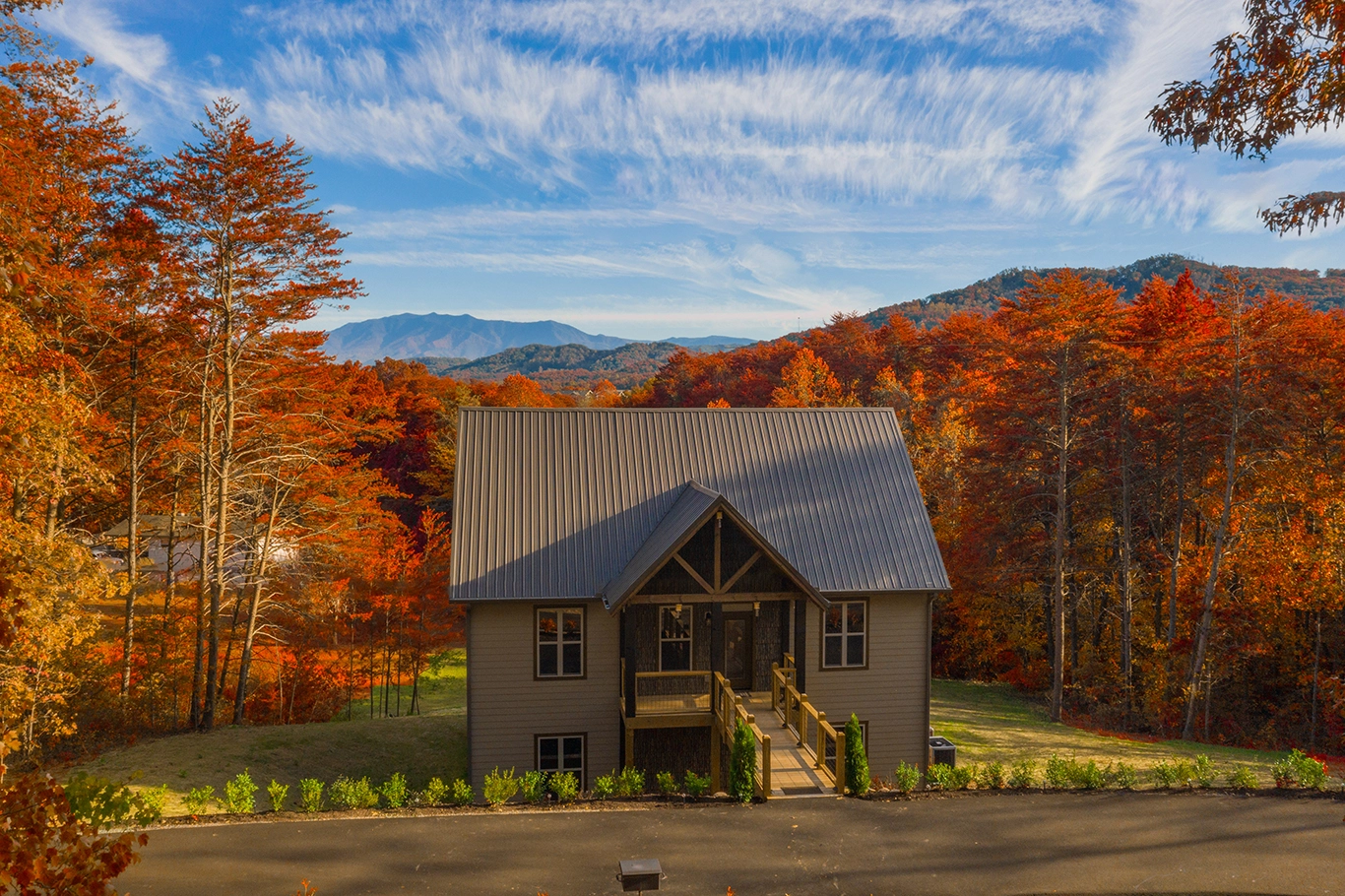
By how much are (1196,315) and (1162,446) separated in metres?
7.98

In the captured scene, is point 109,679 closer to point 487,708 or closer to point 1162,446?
point 487,708

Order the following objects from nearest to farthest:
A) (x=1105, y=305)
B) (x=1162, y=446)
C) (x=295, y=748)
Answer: (x=295, y=748), (x=1105, y=305), (x=1162, y=446)

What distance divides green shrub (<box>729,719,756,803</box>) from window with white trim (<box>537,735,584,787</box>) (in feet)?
16.6

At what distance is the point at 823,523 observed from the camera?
1806 cm

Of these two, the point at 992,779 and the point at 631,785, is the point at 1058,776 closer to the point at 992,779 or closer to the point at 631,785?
the point at 992,779

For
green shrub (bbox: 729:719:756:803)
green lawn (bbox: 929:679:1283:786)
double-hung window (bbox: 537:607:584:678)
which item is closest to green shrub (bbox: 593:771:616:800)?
green shrub (bbox: 729:719:756:803)

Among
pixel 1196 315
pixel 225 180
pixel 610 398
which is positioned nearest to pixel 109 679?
pixel 225 180

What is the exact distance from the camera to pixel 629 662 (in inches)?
615

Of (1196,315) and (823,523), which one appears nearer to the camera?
(823,523)

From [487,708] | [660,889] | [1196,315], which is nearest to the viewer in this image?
[660,889]

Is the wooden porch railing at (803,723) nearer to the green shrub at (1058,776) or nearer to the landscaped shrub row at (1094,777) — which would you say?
the landscaped shrub row at (1094,777)

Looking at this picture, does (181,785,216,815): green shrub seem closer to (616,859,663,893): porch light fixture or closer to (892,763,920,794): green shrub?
(616,859,663,893): porch light fixture

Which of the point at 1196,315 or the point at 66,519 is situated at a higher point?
the point at 1196,315

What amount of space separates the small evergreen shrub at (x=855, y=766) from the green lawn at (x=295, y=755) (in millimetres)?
9228
